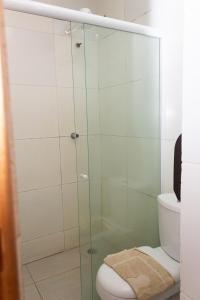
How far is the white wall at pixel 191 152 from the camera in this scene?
86 centimetres

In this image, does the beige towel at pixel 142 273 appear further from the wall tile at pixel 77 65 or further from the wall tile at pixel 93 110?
the wall tile at pixel 77 65

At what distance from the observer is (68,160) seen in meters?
2.20

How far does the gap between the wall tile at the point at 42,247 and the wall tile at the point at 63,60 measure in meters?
1.39

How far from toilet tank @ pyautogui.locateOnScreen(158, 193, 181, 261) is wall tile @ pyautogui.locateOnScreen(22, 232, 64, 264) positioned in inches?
44.0

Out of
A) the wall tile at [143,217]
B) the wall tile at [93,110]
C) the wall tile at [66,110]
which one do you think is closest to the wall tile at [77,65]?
the wall tile at [66,110]

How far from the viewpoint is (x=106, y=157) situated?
163 centimetres

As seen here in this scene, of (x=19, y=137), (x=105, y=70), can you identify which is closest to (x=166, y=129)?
(x=105, y=70)

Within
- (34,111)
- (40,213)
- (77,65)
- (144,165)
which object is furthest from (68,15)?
(40,213)

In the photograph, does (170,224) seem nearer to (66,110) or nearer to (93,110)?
(93,110)

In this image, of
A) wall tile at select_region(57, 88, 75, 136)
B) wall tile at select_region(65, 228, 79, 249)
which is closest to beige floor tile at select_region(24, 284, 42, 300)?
wall tile at select_region(65, 228, 79, 249)

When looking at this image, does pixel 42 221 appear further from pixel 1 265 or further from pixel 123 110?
pixel 1 265

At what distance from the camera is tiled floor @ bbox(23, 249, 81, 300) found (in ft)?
5.59

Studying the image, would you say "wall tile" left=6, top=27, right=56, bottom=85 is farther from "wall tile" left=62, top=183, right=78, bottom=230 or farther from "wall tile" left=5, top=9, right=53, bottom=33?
"wall tile" left=62, top=183, right=78, bottom=230

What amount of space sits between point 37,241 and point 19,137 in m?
0.93
